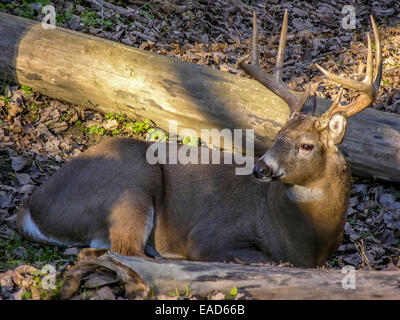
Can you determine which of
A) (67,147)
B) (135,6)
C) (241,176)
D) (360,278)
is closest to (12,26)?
(67,147)

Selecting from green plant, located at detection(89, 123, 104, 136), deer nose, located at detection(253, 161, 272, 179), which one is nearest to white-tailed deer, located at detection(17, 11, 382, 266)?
deer nose, located at detection(253, 161, 272, 179)

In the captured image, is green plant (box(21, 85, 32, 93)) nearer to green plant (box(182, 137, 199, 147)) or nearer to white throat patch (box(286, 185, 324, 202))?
green plant (box(182, 137, 199, 147))

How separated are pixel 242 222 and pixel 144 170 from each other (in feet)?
3.42

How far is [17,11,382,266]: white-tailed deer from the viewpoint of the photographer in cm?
476

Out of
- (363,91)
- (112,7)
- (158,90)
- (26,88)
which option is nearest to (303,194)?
(363,91)

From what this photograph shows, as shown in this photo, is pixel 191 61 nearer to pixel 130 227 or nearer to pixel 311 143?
pixel 130 227

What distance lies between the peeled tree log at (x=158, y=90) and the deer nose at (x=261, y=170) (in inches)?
73.9

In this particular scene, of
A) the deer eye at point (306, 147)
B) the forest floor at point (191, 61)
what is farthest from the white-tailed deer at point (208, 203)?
the forest floor at point (191, 61)

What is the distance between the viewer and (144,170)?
5457 mm

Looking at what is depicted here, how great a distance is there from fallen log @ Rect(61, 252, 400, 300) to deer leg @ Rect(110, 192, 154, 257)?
50.9 inches

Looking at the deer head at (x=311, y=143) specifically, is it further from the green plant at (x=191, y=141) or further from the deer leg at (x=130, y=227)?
the green plant at (x=191, y=141)

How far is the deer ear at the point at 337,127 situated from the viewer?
15.2 ft

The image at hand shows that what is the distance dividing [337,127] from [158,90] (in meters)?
2.68
